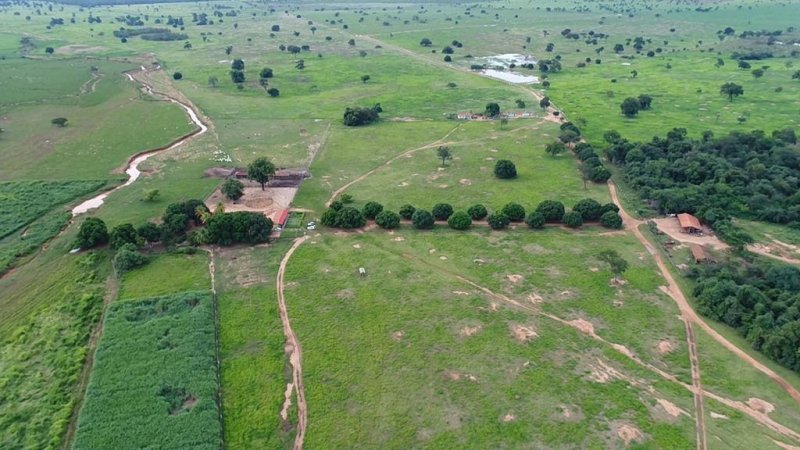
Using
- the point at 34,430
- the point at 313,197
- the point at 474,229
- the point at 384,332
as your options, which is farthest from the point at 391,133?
the point at 34,430

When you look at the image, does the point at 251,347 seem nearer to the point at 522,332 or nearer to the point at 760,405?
the point at 522,332

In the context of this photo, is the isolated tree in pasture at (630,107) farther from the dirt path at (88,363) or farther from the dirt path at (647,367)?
the dirt path at (88,363)

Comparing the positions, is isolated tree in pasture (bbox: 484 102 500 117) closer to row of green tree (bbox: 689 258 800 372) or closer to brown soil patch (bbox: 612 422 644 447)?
row of green tree (bbox: 689 258 800 372)

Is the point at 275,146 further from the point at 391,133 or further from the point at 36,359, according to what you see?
the point at 36,359

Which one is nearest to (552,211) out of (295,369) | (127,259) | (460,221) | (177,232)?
(460,221)

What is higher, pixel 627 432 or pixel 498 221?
pixel 627 432
